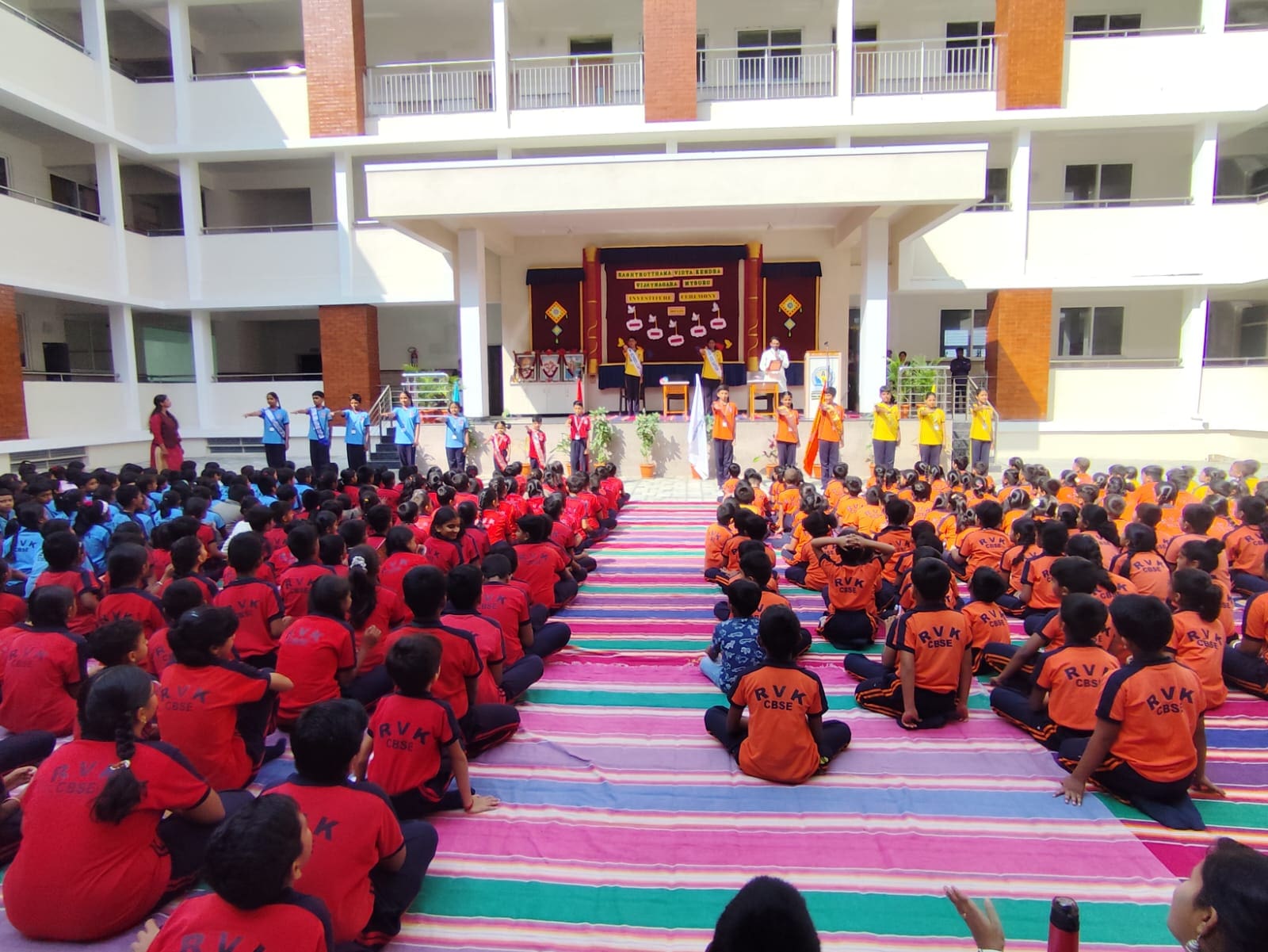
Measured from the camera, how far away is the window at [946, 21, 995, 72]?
1577 cm

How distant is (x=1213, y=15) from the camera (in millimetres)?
14430

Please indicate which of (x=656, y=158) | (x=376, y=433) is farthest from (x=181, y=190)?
(x=656, y=158)

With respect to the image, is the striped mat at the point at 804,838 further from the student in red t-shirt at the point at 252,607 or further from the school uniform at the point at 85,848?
the student in red t-shirt at the point at 252,607

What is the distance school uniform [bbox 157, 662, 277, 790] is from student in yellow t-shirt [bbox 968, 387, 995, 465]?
11.4 m

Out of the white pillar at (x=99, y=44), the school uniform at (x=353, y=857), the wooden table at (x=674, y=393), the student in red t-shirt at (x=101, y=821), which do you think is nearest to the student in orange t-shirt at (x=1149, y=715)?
the school uniform at (x=353, y=857)

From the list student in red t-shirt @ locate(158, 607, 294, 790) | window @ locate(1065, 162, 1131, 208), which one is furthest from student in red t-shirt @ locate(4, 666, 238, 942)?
window @ locate(1065, 162, 1131, 208)

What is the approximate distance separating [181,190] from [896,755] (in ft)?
58.2

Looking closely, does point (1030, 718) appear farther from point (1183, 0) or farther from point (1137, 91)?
point (1183, 0)

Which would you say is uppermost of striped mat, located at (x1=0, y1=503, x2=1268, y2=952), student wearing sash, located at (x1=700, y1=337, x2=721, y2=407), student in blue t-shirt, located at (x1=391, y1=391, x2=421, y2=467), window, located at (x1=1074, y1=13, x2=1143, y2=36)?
window, located at (x1=1074, y1=13, x2=1143, y2=36)

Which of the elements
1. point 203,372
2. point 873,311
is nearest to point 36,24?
point 203,372

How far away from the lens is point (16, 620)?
443 centimetres

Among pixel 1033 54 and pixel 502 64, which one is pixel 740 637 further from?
pixel 1033 54

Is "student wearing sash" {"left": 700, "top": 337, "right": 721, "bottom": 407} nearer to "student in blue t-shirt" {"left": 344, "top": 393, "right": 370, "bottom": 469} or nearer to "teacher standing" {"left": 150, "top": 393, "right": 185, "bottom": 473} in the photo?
"student in blue t-shirt" {"left": 344, "top": 393, "right": 370, "bottom": 469}

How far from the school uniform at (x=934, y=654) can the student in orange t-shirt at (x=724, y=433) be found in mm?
8407
